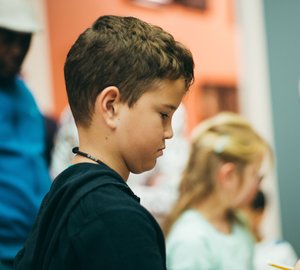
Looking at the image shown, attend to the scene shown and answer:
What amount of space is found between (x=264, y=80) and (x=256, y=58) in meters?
0.10

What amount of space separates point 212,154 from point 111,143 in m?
0.90

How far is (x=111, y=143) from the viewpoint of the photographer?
779mm

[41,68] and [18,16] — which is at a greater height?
[18,16]

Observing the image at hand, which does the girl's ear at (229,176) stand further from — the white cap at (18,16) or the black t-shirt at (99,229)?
the black t-shirt at (99,229)

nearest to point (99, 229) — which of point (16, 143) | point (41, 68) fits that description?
point (16, 143)

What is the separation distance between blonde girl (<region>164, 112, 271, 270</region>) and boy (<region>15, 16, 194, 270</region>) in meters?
0.77

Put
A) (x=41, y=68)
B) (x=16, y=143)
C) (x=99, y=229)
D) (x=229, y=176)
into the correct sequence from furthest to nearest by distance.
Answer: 1. (x=41, y=68)
2. (x=229, y=176)
3. (x=16, y=143)
4. (x=99, y=229)

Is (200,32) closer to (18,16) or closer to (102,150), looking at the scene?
(18,16)

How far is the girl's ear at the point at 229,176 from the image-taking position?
5.28 feet

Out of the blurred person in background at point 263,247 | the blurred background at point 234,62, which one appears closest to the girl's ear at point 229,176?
the blurred person in background at point 263,247

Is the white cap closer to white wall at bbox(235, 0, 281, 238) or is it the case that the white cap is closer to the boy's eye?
the boy's eye

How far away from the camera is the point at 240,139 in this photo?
1639 mm

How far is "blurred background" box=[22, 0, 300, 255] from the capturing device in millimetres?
1932

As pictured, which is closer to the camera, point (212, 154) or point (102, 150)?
point (102, 150)
